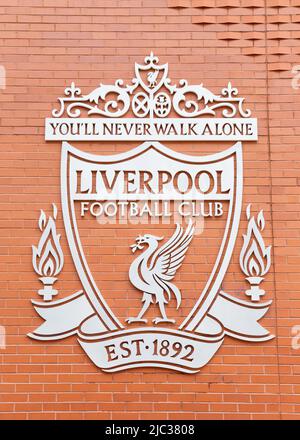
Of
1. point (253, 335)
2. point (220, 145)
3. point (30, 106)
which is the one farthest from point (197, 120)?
point (253, 335)

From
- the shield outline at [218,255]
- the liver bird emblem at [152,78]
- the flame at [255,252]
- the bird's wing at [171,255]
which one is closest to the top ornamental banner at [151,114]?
the liver bird emblem at [152,78]

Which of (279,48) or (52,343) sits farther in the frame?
(279,48)

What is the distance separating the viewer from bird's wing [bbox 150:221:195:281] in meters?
5.33

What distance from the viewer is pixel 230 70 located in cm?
570

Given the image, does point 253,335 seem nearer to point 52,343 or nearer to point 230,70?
point 52,343

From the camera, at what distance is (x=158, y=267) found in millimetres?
5336

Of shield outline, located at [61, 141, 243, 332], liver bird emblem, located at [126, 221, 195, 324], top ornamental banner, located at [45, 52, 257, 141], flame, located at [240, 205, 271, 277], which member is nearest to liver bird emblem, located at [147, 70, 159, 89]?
top ornamental banner, located at [45, 52, 257, 141]

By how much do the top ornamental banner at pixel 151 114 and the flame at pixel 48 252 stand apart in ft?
2.35

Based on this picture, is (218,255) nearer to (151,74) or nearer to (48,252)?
(48,252)

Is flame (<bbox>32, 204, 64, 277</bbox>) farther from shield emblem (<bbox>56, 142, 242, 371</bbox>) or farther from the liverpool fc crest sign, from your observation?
shield emblem (<bbox>56, 142, 242, 371</bbox>)

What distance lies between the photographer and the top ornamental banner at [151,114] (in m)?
5.56

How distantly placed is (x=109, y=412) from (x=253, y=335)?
1236 millimetres

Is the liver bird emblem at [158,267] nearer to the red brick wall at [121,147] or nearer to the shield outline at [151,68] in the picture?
the red brick wall at [121,147]

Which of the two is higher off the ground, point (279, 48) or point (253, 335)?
point (279, 48)
